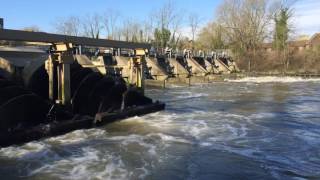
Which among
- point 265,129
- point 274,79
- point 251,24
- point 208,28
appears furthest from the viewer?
point 208,28

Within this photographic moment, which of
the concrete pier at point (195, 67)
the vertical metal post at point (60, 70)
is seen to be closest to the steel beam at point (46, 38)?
the vertical metal post at point (60, 70)

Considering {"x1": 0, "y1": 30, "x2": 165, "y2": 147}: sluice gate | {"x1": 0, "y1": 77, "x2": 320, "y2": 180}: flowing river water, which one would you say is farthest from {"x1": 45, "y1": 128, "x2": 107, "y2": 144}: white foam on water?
{"x1": 0, "y1": 30, "x2": 165, "y2": 147}: sluice gate

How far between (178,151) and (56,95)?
6.18 m

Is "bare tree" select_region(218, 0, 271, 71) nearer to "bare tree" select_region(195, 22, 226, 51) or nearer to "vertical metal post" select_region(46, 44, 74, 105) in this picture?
"bare tree" select_region(195, 22, 226, 51)

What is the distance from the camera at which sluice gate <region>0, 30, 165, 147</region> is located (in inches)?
573

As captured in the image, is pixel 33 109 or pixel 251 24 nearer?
pixel 33 109

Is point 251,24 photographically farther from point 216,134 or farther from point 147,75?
point 216,134

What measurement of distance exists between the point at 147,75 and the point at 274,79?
16.4 metres

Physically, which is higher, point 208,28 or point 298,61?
point 208,28

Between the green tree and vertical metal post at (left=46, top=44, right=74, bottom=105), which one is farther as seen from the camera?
the green tree

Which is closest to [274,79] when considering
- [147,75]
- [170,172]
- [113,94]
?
[147,75]

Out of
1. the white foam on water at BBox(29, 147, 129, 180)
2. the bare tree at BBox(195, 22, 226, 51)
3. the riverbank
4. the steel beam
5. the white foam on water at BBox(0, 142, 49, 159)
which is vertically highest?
the bare tree at BBox(195, 22, 226, 51)

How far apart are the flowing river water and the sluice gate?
18.5 inches

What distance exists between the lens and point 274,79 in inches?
2196
